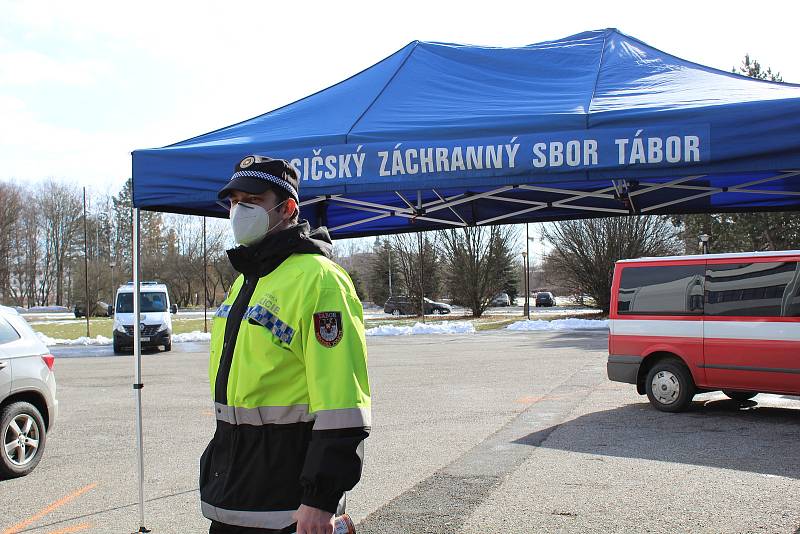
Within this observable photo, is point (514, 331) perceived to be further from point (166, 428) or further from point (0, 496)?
point (0, 496)

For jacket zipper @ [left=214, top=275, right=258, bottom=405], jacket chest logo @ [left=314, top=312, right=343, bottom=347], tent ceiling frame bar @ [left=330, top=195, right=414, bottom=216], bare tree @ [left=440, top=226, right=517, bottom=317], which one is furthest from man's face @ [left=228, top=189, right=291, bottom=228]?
bare tree @ [left=440, top=226, right=517, bottom=317]

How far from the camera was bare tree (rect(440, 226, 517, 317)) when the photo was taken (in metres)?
48.1

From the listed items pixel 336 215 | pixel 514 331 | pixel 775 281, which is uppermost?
pixel 336 215

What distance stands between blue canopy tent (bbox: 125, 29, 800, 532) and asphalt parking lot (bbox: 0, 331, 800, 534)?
70.4 inches

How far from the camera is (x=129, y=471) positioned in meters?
7.38

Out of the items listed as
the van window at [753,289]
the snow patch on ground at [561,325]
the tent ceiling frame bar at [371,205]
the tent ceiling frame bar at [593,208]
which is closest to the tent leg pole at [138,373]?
the tent ceiling frame bar at [371,205]

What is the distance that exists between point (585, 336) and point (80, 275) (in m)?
59.0

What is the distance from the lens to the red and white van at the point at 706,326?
9219 mm

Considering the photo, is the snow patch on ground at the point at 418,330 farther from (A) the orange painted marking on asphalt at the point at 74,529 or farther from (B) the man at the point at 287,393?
(B) the man at the point at 287,393

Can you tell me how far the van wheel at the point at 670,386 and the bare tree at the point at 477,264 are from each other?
37.4 m

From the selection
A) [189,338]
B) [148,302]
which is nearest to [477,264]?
[189,338]

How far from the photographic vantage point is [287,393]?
2.55m

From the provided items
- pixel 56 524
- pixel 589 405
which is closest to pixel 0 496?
pixel 56 524

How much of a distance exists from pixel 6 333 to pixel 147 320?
16863 millimetres
